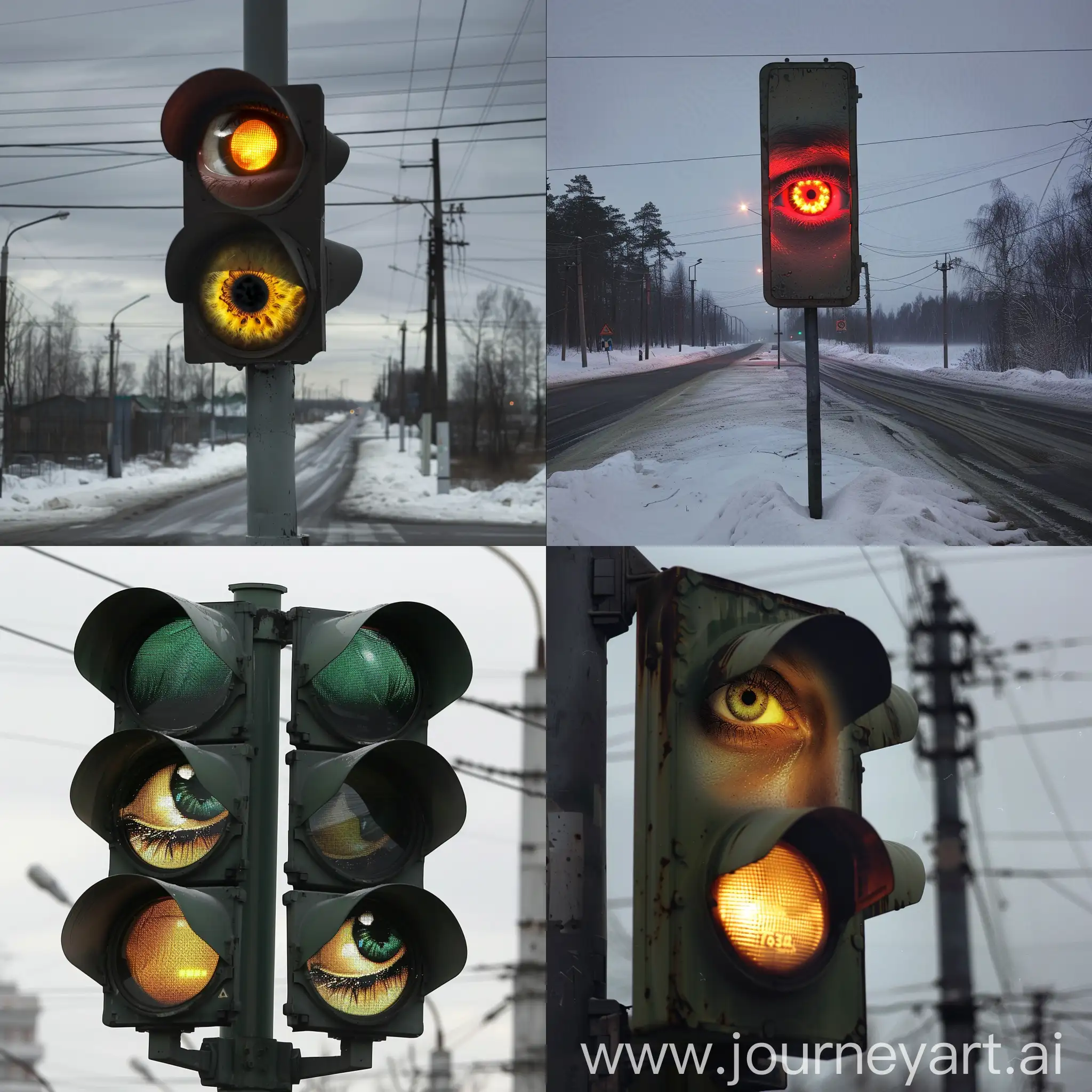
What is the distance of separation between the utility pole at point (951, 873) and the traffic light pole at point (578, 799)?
7285 mm

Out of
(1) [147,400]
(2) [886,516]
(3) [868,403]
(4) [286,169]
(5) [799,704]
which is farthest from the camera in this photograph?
(1) [147,400]

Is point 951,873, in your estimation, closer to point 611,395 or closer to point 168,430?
point 611,395

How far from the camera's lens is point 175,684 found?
8.67 ft

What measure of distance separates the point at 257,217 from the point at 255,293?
17 cm

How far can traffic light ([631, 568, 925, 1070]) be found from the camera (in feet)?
5.96

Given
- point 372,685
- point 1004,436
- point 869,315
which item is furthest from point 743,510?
point 372,685

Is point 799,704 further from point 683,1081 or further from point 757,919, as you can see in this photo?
point 683,1081

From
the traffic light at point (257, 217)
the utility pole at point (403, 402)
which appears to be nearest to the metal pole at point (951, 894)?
the traffic light at point (257, 217)

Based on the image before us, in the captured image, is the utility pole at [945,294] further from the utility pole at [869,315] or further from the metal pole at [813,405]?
the metal pole at [813,405]

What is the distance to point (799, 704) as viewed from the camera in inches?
78.0

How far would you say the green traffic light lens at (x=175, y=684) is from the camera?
2621mm

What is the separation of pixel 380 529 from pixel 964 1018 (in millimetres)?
8550

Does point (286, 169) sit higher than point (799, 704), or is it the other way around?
point (286, 169)

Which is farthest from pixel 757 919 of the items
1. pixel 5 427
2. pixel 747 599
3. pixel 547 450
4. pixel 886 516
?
pixel 5 427
